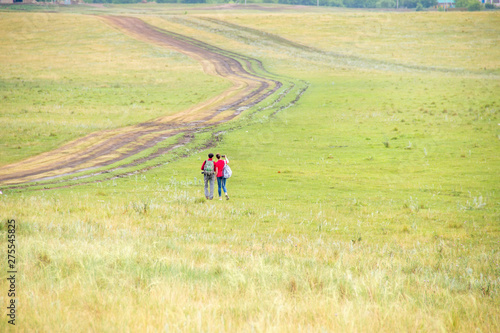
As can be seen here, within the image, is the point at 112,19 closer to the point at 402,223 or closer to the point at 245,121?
the point at 245,121

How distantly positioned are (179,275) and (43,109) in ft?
141

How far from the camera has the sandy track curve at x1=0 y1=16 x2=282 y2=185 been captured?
27.4 meters

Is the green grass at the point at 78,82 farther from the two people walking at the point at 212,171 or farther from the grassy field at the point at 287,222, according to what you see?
the two people walking at the point at 212,171

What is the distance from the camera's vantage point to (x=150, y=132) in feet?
124

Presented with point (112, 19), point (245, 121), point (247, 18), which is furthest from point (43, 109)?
point (247, 18)

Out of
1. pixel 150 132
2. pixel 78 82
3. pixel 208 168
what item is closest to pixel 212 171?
pixel 208 168

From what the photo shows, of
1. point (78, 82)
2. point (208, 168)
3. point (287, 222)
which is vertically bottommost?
point (287, 222)

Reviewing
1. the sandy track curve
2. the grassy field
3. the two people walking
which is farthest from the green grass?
the two people walking

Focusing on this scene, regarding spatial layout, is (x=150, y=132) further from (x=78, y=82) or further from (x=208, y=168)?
(x=78, y=82)

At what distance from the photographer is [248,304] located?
7000 mm

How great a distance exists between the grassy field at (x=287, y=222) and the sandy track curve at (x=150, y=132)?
2344 mm

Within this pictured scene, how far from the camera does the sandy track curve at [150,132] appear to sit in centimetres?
2736

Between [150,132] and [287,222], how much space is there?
2315 centimetres

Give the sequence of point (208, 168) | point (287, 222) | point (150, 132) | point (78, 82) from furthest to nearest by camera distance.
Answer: point (78, 82) → point (150, 132) → point (208, 168) → point (287, 222)
